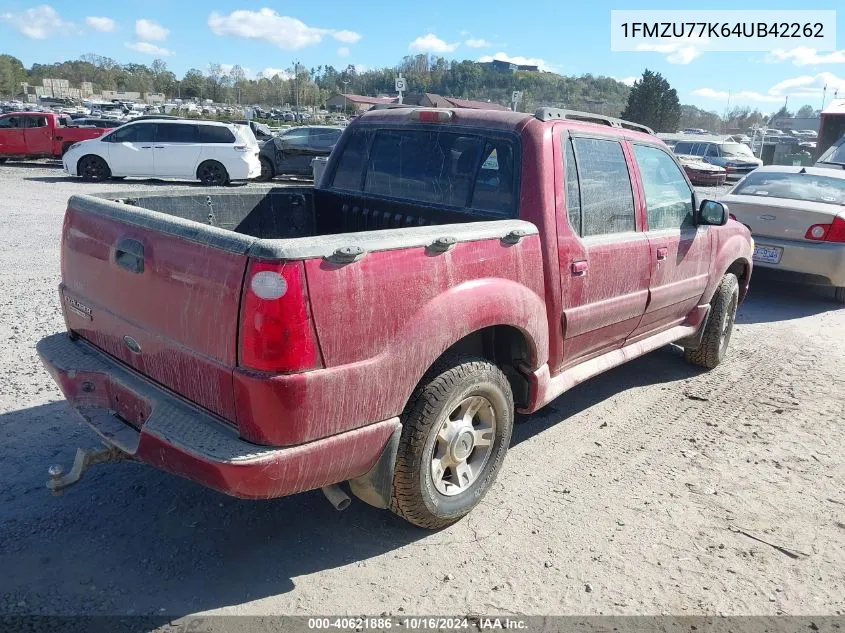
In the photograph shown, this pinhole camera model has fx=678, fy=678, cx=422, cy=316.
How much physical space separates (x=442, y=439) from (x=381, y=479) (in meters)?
0.38

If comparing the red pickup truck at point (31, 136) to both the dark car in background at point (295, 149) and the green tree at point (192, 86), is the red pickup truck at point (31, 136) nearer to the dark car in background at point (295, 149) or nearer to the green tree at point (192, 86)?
the dark car in background at point (295, 149)

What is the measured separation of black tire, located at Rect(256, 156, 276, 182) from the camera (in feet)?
62.9

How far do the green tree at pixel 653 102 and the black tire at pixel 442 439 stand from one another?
2349 inches

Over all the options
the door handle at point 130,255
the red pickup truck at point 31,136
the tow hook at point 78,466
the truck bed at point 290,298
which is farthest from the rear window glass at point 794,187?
the red pickup truck at point 31,136

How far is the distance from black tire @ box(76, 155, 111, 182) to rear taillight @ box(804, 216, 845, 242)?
52.4 ft

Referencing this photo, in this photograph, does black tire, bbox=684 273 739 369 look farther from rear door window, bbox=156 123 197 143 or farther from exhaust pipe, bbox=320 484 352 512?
rear door window, bbox=156 123 197 143

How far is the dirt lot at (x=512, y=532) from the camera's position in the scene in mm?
2809

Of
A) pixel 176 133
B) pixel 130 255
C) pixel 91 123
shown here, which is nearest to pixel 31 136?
pixel 91 123

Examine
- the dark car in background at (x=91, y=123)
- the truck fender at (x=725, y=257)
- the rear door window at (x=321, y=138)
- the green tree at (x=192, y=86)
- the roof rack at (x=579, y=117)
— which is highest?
the green tree at (x=192, y=86)

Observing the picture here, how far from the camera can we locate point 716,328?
18.3 feet

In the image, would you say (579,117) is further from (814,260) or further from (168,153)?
(168,153)

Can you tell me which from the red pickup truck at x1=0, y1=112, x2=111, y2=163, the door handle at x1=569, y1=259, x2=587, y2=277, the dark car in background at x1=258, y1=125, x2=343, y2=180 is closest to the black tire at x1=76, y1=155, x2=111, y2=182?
the dark car in background at x1=258, y1=125, x2=343, y2=180

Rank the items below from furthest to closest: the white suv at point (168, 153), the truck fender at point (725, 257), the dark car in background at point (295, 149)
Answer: the dark car in background at point (295, 149) < the white suv at point (168, 153) < the truck fender at point (725, 257)

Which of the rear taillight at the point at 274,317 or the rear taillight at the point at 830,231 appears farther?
the rear taillight at the point at 830,231
